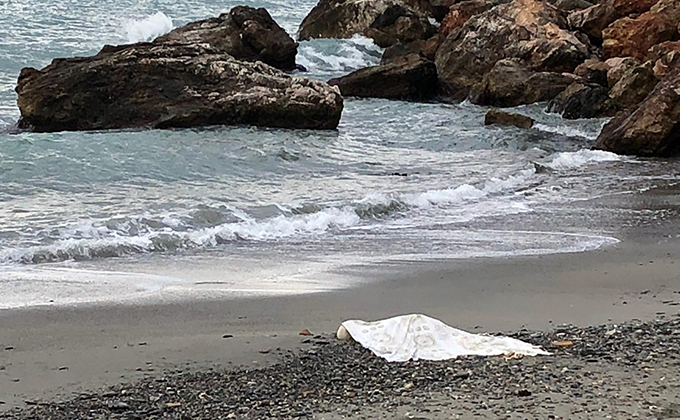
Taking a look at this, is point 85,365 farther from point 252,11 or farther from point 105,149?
point 252,11

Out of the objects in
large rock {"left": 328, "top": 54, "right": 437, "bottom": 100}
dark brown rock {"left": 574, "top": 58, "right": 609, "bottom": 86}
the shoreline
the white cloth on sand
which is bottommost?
large rock {"left": 328, "top": 54, "right": 437, "bottom": 100}

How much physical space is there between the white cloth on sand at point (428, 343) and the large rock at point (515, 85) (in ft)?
52.1

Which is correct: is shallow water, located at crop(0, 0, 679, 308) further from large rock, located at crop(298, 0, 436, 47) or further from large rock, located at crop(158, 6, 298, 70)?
large rock, located at crop(298, 0, 436, 47)

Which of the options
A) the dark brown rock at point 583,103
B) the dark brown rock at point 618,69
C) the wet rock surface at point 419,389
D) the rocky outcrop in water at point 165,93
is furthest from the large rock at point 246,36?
the wet rock surface at point 419,389

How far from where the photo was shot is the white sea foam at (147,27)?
35125 millimetres

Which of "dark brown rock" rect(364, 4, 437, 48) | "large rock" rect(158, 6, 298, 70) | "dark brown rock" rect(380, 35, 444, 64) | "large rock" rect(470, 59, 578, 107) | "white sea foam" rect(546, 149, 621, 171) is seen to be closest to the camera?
"white sea foam" rect(546, 149, 621, 171)

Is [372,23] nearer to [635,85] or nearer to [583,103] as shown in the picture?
[583,103]

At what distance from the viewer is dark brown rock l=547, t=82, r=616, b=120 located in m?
18.1

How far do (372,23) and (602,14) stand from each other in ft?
28.2

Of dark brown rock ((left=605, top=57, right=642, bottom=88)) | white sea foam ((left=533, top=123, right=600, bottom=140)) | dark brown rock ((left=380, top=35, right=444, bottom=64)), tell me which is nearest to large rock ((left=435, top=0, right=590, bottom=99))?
dark brown rock ((left=605, top=57, right=642, bottom=88))

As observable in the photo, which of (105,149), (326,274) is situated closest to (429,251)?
(326,274)

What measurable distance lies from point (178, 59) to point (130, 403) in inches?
530

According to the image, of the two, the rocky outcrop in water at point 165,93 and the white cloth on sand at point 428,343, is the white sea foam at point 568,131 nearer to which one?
the rocky outcrop in water at point 165,93

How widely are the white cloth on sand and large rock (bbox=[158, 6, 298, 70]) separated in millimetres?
20249
